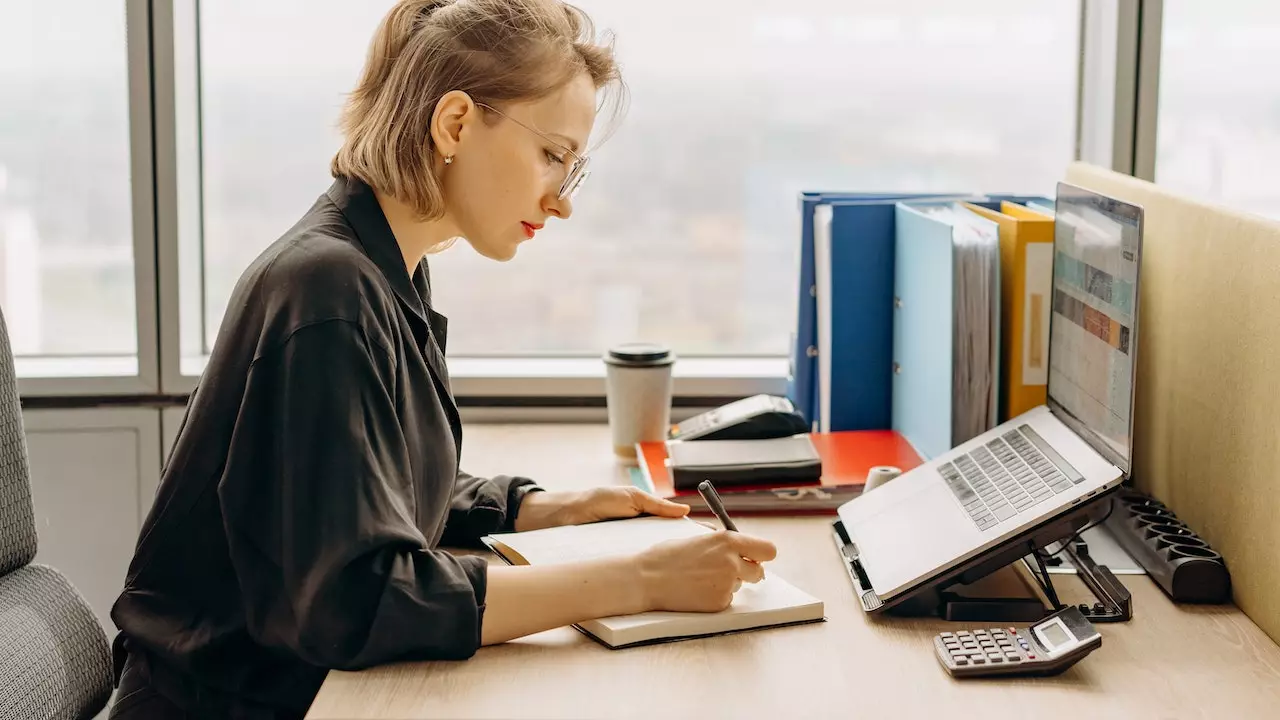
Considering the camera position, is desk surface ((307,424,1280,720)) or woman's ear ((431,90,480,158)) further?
woman's ear ((431,90,480,158))

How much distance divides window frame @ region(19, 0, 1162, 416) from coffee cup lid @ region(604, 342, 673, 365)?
27cm

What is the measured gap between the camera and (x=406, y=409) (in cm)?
120

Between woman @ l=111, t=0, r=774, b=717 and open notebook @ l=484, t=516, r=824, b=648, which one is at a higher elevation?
woman @ l=111, t=0, r=774, b=717

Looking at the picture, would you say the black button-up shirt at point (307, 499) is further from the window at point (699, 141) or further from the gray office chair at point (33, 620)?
the window at point (699, 141)

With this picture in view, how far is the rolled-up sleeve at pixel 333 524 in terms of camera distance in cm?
105

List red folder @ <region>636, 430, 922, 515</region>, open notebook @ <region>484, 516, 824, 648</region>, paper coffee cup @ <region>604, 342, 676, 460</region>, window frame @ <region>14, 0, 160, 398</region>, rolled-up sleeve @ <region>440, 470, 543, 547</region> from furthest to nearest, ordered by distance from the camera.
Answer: window frame @ <region>14, 0, 160, 398</region> < paper coffee cup @ <region>604, 342, 676, 460</region> < red folder @ <region>636, 430, 922, 515</region> < rolled-up sleeve @ <region>440, 470, 543, 547</region> < open notebook @ <region>484, 516, 824, 648</region>

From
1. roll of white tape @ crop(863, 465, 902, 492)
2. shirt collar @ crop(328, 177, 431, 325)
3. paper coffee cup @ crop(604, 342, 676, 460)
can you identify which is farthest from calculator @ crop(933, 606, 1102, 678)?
paper coffee cup @ crop(604, 342, 676, 460)

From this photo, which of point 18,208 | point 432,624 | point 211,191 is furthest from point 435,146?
point 18,208

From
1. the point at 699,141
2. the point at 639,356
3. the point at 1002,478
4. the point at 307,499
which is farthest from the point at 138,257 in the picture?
the point at 1002,478

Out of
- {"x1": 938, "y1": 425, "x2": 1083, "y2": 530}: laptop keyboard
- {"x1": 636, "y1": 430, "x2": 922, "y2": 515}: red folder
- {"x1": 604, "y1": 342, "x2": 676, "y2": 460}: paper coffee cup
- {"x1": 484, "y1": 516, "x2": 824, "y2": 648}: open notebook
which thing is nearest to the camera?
{"x1": 484, "y1": 516, "x2": 824, "y2": 648}: open notebook

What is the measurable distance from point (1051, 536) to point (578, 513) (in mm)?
550

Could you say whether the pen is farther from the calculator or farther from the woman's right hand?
the calculator

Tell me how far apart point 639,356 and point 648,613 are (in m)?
0.76

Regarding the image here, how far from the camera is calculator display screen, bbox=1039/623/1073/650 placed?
112 centimetres
